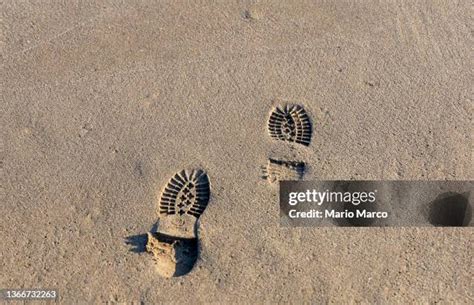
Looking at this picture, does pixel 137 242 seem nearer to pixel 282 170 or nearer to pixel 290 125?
pixel 282 170

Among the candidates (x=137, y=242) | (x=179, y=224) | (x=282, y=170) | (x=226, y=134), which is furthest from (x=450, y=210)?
(x=137, y=242)

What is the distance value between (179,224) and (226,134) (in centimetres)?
96

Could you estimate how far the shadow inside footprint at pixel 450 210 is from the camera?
14.1 feet

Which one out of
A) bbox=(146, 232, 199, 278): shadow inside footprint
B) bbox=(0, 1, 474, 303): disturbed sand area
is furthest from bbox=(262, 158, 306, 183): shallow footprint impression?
bbox=(146, 232, 199, 278): shadow inside footprint

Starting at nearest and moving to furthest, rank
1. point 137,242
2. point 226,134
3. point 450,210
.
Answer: point 137,242
point 450,210
point 226,134

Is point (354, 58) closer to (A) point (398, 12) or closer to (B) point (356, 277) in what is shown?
(A) point (398, 12)

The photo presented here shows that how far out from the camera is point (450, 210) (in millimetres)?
4344

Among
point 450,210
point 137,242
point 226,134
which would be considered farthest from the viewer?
point 226,134

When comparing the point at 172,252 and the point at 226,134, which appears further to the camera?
the point at 226,134

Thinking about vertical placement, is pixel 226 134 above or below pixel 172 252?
above

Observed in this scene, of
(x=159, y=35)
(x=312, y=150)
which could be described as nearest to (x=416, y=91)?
(x=312, y=150)

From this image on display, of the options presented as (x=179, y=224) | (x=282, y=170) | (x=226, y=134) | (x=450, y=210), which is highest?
(x=226, y=134)

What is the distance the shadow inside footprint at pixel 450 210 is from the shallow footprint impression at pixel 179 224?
207 cm

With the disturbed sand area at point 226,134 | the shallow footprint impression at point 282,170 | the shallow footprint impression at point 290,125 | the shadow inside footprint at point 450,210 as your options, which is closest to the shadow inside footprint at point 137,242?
the disturbed sand area at point 226,134
